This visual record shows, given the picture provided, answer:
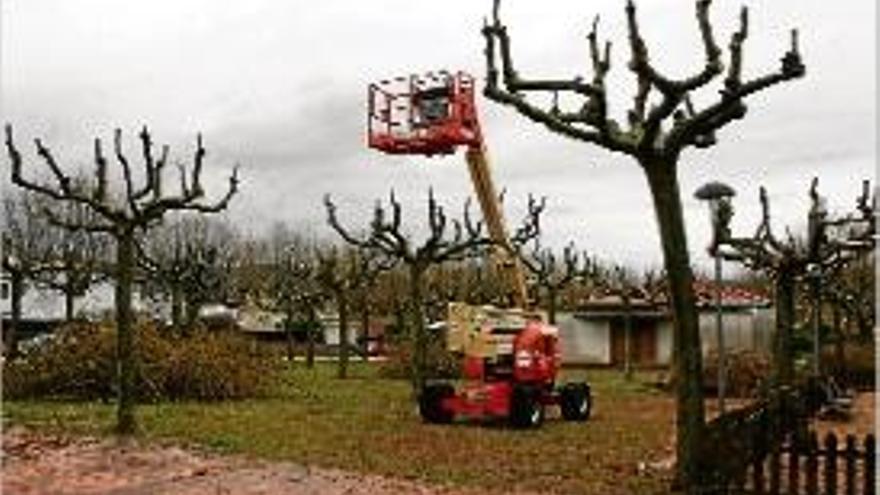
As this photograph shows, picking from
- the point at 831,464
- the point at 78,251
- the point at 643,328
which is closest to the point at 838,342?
the point at 643,328

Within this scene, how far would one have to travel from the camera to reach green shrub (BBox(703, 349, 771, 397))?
36281 mm

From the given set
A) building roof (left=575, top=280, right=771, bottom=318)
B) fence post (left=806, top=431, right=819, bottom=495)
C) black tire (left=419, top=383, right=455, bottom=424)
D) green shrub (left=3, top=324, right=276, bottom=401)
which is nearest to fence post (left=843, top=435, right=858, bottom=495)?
fence post (left=806, top=431, right=819, bottom=495)

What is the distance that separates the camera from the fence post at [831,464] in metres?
13.9

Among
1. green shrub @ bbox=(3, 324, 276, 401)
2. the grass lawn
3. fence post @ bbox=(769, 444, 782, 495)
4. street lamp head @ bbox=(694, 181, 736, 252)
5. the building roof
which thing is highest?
street lamp head @ bbox=(694, 181, 736, 252)

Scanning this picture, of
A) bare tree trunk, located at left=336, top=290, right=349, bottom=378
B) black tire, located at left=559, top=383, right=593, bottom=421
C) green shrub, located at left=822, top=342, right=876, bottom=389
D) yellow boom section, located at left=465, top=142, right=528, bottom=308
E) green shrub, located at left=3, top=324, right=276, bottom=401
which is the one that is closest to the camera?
black tire, located at left=559, top=383, right=593, bottom=421

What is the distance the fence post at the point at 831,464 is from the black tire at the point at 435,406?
10.7 metres

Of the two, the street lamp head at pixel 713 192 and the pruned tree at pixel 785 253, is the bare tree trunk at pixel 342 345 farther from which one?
the street lamp head at pixel 713 192

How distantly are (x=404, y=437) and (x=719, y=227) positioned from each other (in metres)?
6.12

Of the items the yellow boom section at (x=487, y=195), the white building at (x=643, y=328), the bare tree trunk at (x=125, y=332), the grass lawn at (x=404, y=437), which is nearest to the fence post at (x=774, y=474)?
the grass lawn at (x=404, y=437)

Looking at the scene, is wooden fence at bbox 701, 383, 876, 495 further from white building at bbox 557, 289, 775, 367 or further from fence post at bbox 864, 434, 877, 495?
white building at bbox 557, 289, 775, 367

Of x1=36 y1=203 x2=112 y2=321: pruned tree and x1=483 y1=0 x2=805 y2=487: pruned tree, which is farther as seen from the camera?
x1=36 y1=203 x2=112 y2=321: pruned tree

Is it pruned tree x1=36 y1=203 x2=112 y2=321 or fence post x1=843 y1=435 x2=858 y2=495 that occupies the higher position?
pruned tree x1=36 y1=203 x2=112 y2=321

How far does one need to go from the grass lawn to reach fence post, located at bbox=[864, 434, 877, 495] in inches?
92.9

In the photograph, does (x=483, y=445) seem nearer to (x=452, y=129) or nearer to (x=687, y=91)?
(x=687, y=91)
